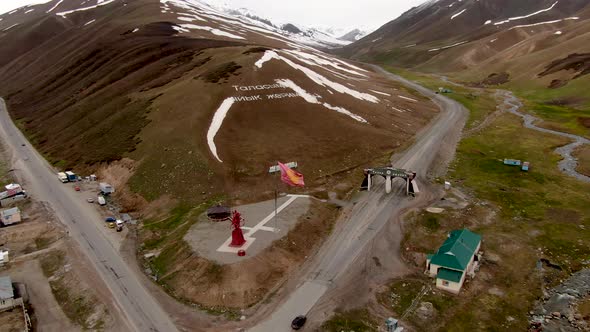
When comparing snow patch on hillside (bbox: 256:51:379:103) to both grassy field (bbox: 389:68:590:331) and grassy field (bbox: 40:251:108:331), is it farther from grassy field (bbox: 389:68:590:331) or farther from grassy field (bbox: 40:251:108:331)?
grassy field (bbox: 40:251:108:331)

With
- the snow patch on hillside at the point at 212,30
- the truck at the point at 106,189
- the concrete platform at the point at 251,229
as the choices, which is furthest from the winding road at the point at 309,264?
the snow patch on hillside at the point at 212,30

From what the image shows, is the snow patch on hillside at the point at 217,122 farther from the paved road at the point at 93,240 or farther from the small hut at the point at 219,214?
the paved road at the point at 93,240

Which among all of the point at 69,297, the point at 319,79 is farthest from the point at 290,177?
the point at 319,79

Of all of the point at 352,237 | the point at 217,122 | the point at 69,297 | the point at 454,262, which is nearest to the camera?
the point at 454,262

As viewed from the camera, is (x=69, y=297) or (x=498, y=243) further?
(x=498, y=243)

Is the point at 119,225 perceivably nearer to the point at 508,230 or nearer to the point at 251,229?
the point at 251,229

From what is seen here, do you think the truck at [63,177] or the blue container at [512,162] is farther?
the blue container at [512,162]

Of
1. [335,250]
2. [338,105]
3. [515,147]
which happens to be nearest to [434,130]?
[515,147]
